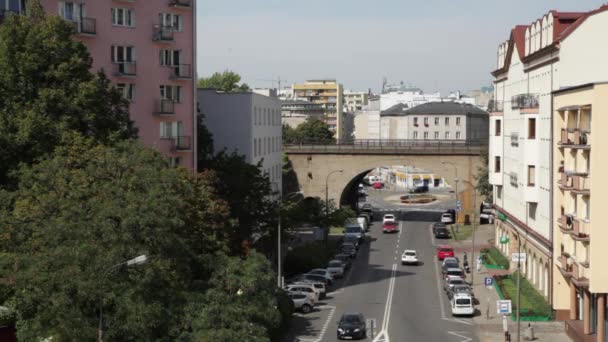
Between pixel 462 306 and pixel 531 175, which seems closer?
pixel 462 306

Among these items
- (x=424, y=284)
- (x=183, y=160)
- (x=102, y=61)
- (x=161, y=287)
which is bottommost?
(x=424, y=284)

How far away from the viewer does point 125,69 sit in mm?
62375

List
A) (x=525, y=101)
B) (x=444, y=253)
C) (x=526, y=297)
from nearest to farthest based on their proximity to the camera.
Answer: (x=526, y=297), (x=525, y=101), (x=444, y=253)

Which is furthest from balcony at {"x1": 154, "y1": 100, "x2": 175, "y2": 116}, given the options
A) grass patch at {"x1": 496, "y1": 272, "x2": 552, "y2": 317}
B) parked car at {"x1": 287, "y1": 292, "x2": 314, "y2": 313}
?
grass patch at {"x1": 496, "y1": 272, "x2": 552, "y2": 317}

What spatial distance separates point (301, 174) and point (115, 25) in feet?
170

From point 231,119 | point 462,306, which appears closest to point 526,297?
point 462,306

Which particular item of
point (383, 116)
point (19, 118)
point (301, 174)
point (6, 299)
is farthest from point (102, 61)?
point (383, 116)

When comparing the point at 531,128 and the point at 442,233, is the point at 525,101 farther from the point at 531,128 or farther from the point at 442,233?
the point at 442,233

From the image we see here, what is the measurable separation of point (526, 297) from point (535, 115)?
12.0 meters

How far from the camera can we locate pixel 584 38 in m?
58.5

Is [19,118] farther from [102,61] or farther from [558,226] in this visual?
[558,226]

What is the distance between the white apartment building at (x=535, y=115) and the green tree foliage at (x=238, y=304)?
1761 cm

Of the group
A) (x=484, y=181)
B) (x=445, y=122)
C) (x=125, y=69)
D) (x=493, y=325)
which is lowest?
(x=493, y=325)

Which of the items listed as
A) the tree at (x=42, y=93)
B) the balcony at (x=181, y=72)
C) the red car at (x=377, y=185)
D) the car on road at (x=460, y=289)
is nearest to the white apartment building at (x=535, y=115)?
the car on road at (x=460, y=289)
